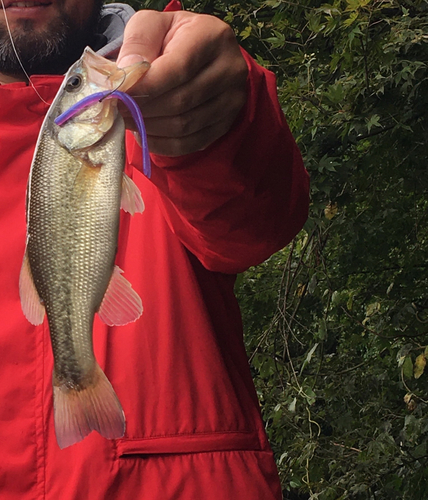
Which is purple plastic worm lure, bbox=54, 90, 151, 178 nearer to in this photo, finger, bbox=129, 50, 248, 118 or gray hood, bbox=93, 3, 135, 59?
finger, bbox=129, 50, 248, 118

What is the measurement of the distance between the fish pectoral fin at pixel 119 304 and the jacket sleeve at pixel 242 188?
0.38m

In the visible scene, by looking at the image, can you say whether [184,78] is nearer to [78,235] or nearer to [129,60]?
[129,60]

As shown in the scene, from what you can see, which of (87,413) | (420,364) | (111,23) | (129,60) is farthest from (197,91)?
(420,364)

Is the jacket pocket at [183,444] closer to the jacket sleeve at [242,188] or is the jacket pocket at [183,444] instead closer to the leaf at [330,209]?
the jacket sleeve at [242,188]

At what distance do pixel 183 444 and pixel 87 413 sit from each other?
2.00 feet

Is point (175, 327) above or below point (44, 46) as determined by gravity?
below

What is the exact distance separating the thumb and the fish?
0.05 meters

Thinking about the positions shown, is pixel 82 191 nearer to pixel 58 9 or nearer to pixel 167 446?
pixel 167 446

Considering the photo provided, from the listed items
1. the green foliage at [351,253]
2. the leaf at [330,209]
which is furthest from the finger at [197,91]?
the leaf at [330,209]

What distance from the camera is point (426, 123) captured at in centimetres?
382

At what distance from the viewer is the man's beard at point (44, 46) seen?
2311 millimetres

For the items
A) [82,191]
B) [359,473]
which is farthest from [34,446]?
[359,473]

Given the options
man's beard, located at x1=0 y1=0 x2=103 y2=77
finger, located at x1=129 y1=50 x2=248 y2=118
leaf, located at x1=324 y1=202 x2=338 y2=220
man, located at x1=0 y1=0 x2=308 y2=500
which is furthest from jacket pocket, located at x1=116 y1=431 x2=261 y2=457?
leaf, located at x1=324 y1=202 x2=338 y2=220

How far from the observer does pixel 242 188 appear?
6.02ft
